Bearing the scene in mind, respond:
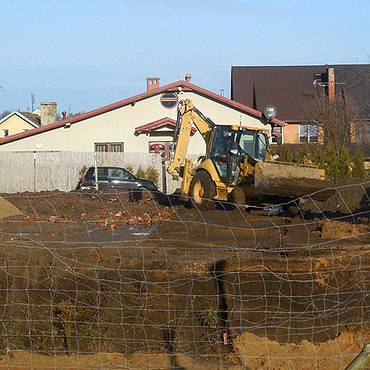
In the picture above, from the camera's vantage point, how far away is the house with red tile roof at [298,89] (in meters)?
42.6

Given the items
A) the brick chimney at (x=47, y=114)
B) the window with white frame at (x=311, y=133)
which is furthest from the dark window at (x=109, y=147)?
the window with white frame at (x=311, y=133)

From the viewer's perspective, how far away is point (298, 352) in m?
8.32

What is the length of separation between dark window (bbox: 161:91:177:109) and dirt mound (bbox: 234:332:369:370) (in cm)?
2730

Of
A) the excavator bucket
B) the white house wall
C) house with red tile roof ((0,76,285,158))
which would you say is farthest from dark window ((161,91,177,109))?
the excavator bucket

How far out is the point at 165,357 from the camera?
7.89 m

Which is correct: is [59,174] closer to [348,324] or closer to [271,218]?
[271,218]

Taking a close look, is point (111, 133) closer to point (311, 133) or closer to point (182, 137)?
point (311, 133)

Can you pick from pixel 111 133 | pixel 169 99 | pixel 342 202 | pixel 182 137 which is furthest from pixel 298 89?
pixel 342 202

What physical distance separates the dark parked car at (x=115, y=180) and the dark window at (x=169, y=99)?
20.5ft

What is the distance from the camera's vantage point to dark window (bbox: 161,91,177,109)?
3503cm

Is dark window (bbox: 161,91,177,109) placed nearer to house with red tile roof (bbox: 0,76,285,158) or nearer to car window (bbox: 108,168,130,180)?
house with red tile roof (bbox: 0,76,285,158)

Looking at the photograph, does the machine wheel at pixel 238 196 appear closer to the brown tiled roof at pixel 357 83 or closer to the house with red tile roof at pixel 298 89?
the house with red tile roof at pixel 298 89

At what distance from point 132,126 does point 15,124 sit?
29462mm

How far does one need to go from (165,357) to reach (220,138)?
11.7 m
